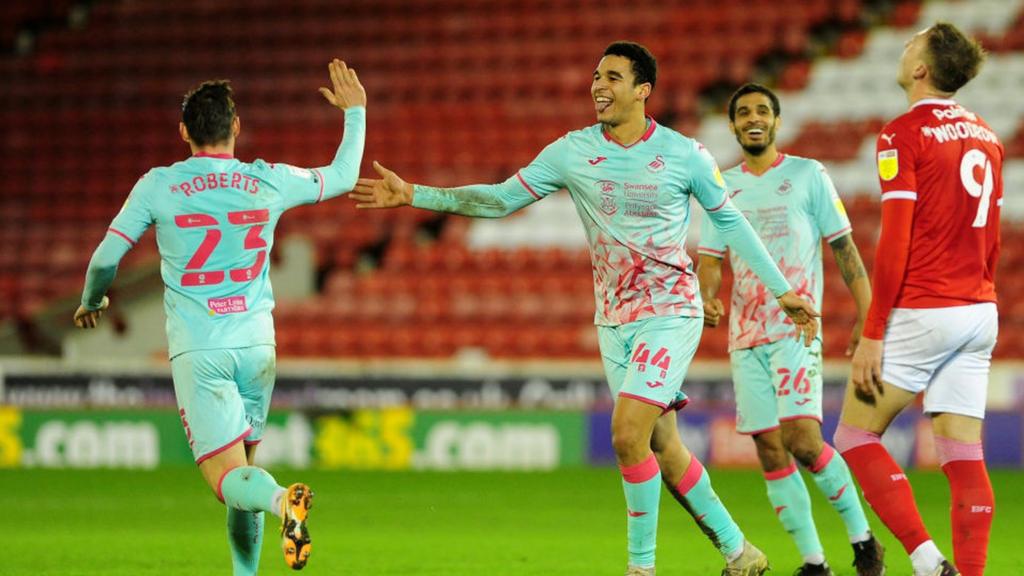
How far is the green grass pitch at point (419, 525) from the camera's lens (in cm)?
806

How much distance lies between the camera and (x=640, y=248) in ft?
21.4

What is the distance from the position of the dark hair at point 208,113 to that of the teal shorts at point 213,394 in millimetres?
851

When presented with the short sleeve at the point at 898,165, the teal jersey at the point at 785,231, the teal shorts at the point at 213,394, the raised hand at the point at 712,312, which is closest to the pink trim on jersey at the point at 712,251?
the teal jersey at the point at 785,231

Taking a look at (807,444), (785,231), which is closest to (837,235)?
(785,231)

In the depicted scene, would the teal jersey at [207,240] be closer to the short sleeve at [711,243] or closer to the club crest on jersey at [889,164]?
the club crest on jersey at [889,164]

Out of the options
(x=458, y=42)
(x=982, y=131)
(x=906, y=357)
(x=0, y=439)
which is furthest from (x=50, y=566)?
(x=458, y=42)

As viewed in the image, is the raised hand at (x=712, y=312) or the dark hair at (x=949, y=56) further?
the raised hand at (x=712, y=312)

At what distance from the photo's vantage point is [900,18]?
65.9 feet

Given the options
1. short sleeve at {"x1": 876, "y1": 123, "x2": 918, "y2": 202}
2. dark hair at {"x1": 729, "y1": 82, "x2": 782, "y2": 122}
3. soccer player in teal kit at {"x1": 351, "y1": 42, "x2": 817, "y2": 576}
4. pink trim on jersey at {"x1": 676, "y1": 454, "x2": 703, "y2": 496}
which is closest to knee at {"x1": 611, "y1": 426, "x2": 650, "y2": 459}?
soccer player in teal kit at {"x1": 351, "y1": 42, "x2": 817, "y2": 576}

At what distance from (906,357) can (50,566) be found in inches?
181

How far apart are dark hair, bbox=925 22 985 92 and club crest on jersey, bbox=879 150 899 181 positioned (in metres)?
0.36

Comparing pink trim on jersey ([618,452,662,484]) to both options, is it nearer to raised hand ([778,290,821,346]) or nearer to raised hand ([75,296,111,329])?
raised hand ([778,290,821,346])

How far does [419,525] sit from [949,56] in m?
5.52

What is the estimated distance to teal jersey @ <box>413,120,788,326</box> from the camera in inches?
256
